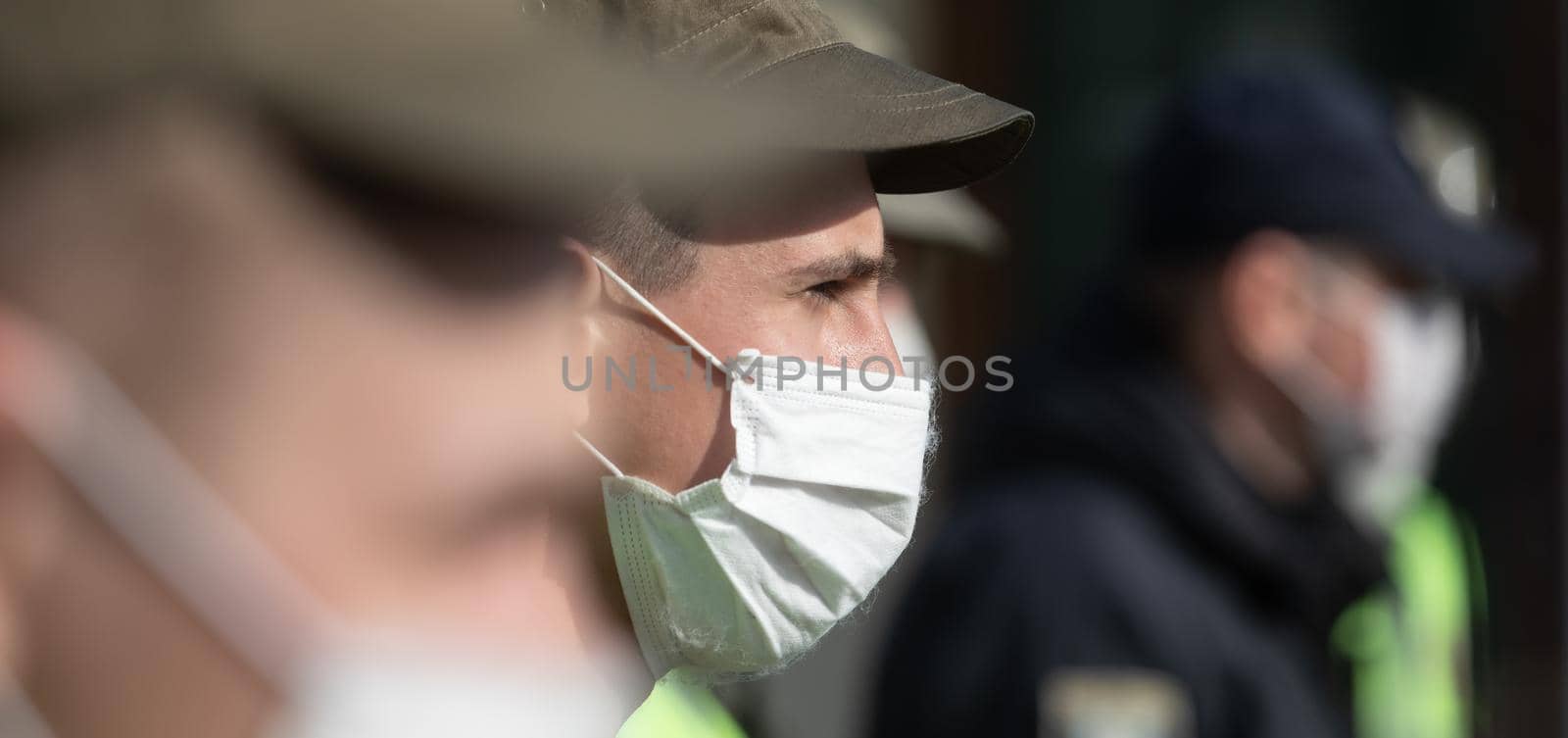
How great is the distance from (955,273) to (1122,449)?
103 inches

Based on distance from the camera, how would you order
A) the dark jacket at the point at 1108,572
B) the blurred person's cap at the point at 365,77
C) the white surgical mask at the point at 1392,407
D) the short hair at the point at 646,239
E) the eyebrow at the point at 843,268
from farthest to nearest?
the white surgical mask at the point at 1392,407 → the dark jacket at the point at 1108,572 → the eyebrow at the point at 843,268 → the short hair at the point at 646,239 → the blurred person's cap at the point at 365,77

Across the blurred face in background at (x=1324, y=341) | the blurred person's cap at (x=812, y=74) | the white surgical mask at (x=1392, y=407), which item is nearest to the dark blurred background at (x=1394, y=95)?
the white surgical mask at (x=1392, y=407)

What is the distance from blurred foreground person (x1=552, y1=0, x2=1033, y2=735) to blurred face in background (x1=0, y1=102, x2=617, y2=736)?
13.4 inches

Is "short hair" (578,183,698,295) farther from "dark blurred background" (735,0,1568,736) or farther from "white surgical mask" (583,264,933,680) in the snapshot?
"dark blurred background" (735,0,1568,736)

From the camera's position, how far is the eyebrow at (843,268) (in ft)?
5.10

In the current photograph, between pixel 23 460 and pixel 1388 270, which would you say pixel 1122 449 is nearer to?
pixel 1388 270

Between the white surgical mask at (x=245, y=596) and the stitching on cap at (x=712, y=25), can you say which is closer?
the white surgical mask at (x=245, y=596)

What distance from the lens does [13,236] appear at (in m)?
1.01

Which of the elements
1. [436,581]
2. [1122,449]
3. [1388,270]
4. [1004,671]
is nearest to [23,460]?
[436,581]

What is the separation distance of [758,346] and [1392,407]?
2.57 m

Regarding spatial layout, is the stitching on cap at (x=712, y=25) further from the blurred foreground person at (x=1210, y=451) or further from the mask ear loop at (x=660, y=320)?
the blurred foreground person at (x=1210, y=451)

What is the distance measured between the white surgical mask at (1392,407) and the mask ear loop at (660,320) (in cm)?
188

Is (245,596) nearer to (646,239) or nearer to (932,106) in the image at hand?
(646,239)

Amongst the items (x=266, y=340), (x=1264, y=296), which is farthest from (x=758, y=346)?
(x=1264, y=296)
